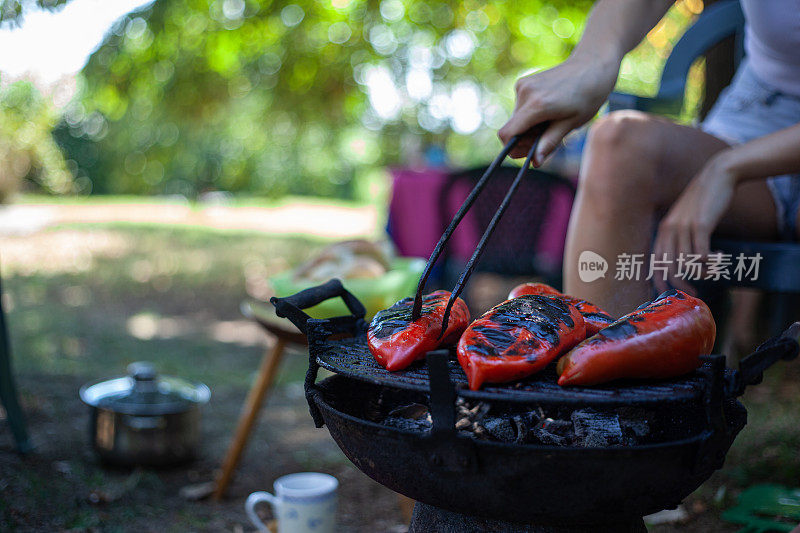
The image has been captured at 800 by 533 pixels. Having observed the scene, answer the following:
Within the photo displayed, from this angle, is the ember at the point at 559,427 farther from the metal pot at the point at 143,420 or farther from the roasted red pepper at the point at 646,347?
the metal pot at the point at 143,420

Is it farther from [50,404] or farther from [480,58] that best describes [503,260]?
[480,58]

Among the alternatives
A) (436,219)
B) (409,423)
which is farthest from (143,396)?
(436,219)

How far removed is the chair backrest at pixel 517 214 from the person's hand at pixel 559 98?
1.96 meters

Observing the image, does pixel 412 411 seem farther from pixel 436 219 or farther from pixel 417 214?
pixel 417 214

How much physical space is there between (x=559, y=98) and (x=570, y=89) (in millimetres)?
38

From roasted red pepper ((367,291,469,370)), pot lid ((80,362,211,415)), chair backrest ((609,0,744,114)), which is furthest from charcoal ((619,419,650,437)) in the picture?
pot lid ((80,362,211,415))

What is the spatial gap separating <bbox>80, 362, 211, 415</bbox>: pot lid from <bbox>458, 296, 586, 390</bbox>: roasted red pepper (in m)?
1.62

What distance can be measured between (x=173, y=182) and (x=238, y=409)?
624 inches

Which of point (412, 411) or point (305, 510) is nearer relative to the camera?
point (412, 411)

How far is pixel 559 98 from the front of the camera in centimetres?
129

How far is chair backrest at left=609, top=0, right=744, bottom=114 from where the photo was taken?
88.4 inches

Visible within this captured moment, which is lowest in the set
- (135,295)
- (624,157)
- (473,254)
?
(135,295)

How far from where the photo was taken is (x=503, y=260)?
359 cm

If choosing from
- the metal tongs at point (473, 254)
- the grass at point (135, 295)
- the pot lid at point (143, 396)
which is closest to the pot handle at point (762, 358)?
the metal tongs at point (473, 254)
